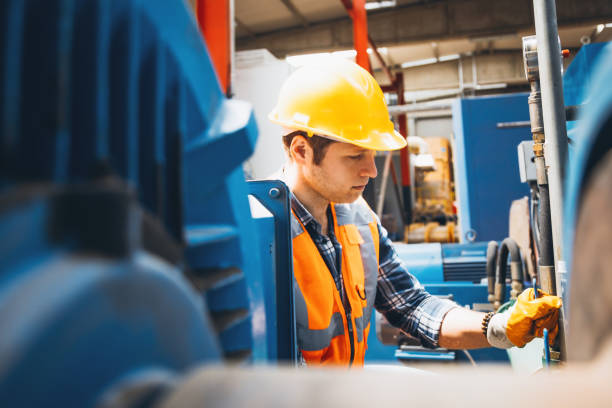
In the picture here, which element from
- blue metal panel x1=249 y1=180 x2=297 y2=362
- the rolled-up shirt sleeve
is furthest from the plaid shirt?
blue metal panel x1=249 y1=180 x2=297 y2=362

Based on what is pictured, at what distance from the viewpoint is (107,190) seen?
0.29 m

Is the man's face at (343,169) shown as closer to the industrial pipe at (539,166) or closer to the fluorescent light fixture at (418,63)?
the industrial pipe at (539,166)

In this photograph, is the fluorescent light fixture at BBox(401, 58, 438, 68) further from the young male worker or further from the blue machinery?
the blue machinery

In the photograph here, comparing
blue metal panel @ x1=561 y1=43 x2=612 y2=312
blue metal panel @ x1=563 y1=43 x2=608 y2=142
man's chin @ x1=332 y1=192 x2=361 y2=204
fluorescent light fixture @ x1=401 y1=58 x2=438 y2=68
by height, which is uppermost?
fluorescent light fixture @ x1=401 y1=58 x2=438 y2=68

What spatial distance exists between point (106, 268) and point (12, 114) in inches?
4.5

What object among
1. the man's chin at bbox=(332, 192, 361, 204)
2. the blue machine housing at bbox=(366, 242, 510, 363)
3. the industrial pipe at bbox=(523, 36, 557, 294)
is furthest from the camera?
the blue machine housing at bbox=(366, 242, 510, 363)

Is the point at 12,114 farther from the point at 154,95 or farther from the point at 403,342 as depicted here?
the point at 403,342

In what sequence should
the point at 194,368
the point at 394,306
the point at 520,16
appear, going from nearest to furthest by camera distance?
the point at 194,368 < the point at 394,306 < the point at 520,16

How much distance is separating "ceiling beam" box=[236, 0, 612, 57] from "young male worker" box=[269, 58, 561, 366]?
7017 mm

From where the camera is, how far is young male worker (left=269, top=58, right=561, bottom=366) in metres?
1.34

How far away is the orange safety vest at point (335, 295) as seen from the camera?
1.32m

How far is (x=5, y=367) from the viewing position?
9.6 inches

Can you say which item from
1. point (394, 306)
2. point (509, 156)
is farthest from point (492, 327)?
point (509, 156)

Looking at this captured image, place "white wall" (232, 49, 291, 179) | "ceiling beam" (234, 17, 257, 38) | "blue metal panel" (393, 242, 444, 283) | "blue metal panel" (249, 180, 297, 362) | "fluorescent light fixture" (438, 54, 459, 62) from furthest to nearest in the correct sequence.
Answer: "fluorescent light fixture" (438, 54, 459, 62), "ceiling beam" (234, 17, 257, 38), "white wall" (232, 49, 291, 179), "blue metal panel" (393, 242, 444, 283), "blue metal panel" (249, 180, 297, 362)
